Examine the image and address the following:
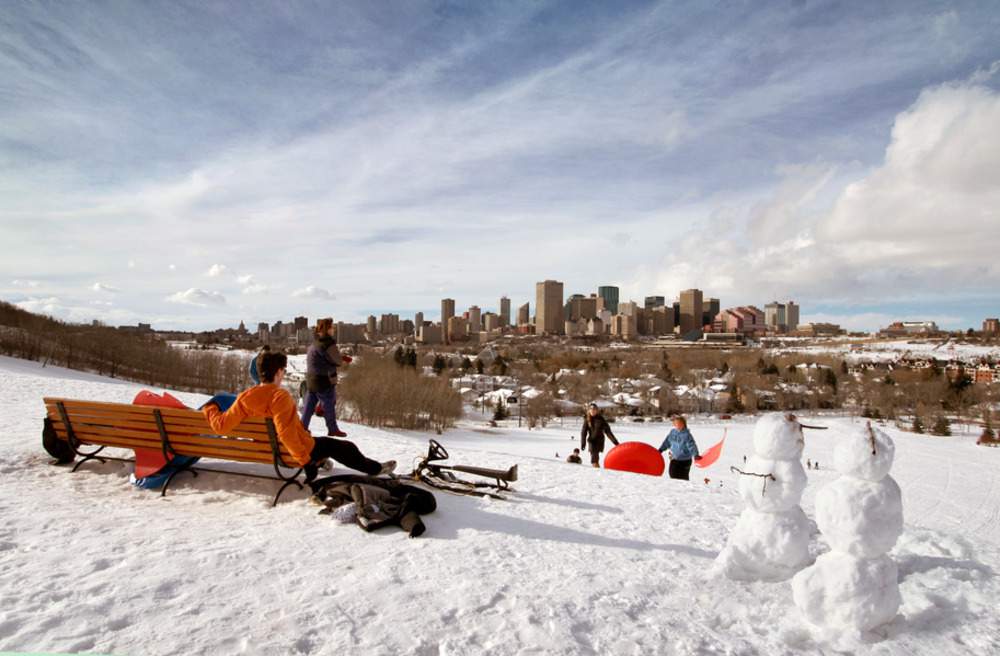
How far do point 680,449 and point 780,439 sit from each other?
5.95m

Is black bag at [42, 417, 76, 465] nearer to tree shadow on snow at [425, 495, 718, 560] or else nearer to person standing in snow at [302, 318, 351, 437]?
person standing in snow at [302, 318, 351, 437]

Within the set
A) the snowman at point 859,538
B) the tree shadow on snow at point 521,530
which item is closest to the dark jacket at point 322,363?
the tree shadow on snow at point 521,530

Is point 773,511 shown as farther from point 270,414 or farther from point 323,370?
point 323,370

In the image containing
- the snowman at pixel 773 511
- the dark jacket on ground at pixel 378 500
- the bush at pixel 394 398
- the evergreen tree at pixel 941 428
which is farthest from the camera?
the evergreen tree at pixel 941 428

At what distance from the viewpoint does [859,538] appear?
366cm

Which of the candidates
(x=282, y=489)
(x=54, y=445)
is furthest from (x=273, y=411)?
(x=54, y=445)

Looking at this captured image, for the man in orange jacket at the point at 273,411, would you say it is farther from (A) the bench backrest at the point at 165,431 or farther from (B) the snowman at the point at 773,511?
(B) the snowman at the point at 773,511

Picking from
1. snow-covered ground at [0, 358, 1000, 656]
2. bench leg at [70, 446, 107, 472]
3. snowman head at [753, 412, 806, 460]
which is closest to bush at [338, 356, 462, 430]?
bench leg at [70, 446, 107, 472]

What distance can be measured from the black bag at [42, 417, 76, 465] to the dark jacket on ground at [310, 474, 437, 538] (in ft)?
11.1

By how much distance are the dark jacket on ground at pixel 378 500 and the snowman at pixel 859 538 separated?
3.25 meters

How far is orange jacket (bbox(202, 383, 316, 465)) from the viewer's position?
541cm

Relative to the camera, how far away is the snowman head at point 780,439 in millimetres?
4320

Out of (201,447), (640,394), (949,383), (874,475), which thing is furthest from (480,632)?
(949,383)

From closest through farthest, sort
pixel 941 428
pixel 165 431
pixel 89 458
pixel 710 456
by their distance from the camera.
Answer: pixel 165 431 < pixel 89 458 < pixel 710 456 < pixel 941 428
